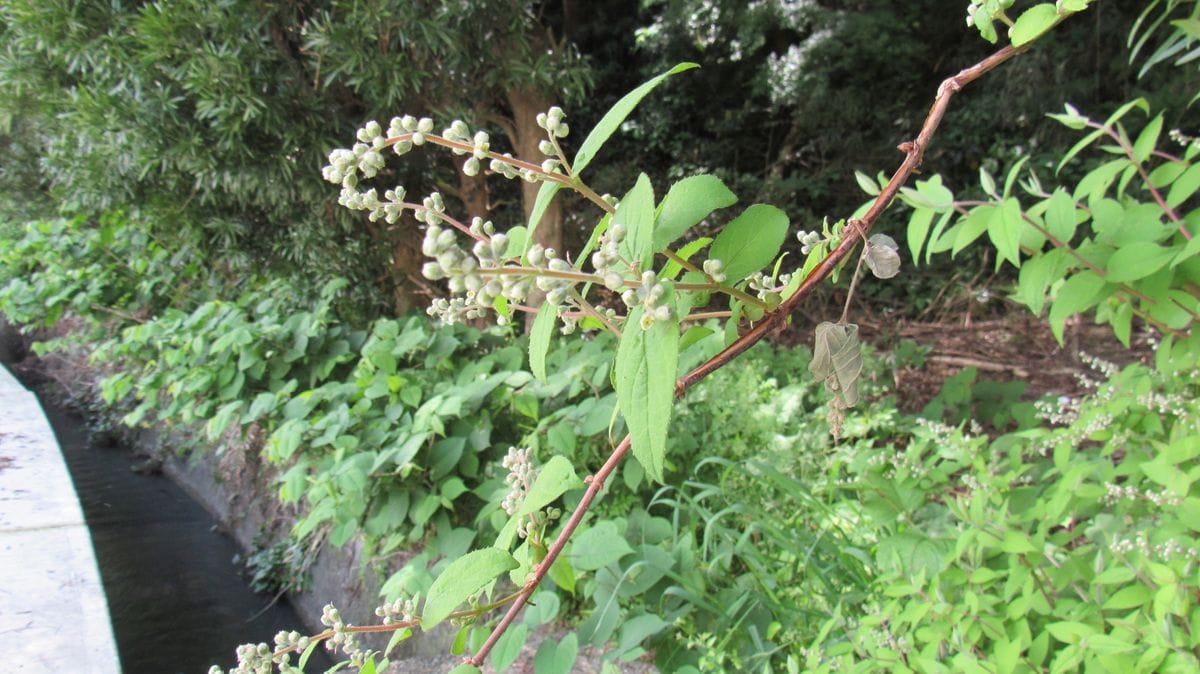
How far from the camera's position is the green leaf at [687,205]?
44 centimetres

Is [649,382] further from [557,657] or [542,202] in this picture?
[557,657]

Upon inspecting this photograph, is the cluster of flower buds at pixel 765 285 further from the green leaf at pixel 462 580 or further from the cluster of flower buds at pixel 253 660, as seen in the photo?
the cluster of flower buds at pixel 253 660

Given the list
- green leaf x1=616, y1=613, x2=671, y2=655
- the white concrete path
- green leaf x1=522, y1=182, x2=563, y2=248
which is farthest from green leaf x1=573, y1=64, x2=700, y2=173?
the white concrete path

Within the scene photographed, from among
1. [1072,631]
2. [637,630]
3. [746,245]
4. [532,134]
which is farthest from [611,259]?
[532,134]

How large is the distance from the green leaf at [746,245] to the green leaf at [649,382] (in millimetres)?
96

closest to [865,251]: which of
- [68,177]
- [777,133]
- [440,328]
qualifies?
[440,328]

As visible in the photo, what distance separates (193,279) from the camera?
13.5 ft

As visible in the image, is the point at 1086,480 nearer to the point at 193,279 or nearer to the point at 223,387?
the point at 223,387

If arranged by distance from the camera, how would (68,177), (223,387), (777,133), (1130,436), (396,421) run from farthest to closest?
(777,133), (68,177), (223,387), (396,421), (1130,436)

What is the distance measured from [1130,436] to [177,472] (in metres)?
3.98

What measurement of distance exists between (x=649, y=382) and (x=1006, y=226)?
0.89 m

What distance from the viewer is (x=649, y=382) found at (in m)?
0.39

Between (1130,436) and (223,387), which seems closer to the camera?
(1130,436)

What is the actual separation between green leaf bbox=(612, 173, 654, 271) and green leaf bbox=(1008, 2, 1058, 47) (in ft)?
0.89
